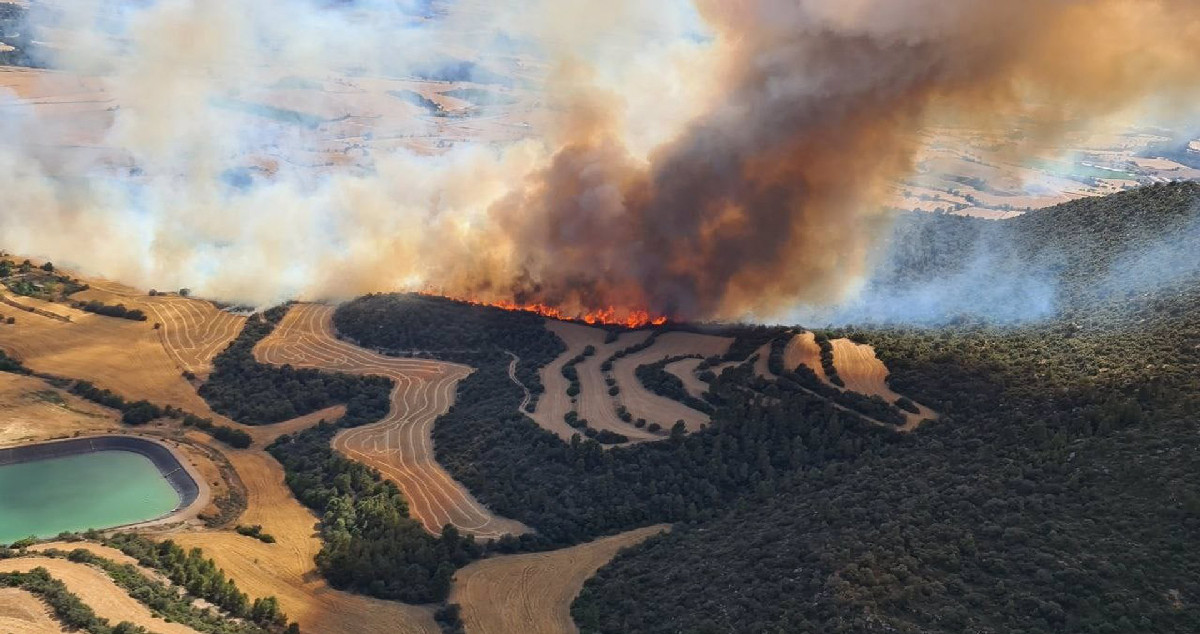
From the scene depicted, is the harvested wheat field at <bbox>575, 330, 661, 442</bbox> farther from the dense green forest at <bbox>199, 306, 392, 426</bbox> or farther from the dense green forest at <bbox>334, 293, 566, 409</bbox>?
the dense green forest at <bbox>199, 306, 392, 426</bbox>

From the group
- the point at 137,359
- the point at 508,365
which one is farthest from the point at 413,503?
the point at 137,359

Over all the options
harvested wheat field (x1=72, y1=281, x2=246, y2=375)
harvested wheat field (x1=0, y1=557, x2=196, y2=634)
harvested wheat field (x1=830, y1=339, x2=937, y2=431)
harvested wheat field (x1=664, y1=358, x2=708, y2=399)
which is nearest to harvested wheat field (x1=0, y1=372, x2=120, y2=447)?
harvested wheat field (x1=72, y1=281, x2=246, y2=375)

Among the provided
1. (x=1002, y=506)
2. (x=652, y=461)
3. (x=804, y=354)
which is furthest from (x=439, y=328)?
(x=1002, y=506)

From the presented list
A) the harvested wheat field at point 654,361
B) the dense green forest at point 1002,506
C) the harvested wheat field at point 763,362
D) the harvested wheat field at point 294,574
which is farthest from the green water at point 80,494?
the harvested wheat field at point 763,362

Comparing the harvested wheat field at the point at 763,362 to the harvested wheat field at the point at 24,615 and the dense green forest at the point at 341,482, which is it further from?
the harvested wheat field at the point at 24,615

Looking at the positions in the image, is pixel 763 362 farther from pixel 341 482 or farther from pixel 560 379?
pixel 341 482

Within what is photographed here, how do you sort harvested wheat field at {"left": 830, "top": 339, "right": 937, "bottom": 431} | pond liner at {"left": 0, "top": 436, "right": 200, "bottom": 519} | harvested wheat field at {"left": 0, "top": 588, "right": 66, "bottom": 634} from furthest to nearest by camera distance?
pond liner at {"left": 0, "top": 436, "right": 200, "bottom": 519} < harvested wheat field at {"left": 830, "top": 339, "right": 937, "bottom": 431} < harvested wheat field at {"left": 0, "top": 588, "right": 66, "bottom": 634}
